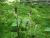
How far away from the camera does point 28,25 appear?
2293 millimetres

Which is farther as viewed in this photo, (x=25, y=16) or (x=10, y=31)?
(x=25, y=16)

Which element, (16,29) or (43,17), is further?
(43,17)

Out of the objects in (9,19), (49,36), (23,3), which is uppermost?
(23,3)

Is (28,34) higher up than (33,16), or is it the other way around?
(33,16)

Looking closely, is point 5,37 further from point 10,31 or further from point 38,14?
point 38,14

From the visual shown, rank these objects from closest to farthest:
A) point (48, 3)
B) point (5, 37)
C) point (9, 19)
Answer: point (5, 37), point (9, 19), point (48, 3)

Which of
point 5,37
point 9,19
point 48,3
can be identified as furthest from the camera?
point 48,3

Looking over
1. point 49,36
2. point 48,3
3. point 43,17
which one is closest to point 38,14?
point 43,17

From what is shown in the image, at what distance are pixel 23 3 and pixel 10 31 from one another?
0.59 meters

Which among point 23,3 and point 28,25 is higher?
point 23,3

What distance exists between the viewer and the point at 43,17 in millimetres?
2473

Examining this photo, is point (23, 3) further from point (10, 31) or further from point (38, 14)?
point (10, 31)

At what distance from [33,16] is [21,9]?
0.22 m

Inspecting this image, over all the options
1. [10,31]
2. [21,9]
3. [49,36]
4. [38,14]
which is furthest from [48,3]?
[10,31]
